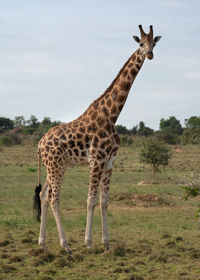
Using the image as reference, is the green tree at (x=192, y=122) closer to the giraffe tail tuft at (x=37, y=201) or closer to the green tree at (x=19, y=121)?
the green tree at (x=19, y=121)

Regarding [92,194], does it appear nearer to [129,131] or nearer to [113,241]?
[113,241]

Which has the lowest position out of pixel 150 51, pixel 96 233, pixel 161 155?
pixel 96 233

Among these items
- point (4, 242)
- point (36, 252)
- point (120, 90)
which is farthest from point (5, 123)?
point (36, 252)

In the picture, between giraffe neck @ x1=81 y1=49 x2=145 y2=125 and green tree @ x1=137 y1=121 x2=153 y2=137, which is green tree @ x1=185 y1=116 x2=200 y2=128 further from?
giraffe neck @ x1=81 y1=49 x2=145 y2=125

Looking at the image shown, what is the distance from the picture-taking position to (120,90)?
941cm

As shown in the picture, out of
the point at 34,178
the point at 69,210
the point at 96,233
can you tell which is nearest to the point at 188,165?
the point at 34,178

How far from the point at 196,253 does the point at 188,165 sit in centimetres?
3000

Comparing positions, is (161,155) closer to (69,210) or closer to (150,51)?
(69,210)

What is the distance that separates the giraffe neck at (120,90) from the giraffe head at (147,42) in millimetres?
223

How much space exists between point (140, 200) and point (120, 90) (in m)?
8.15

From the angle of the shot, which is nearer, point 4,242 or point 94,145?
point 94,145

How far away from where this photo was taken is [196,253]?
344 inches

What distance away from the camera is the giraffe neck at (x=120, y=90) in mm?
9266

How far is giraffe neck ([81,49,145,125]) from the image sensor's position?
927 cm
